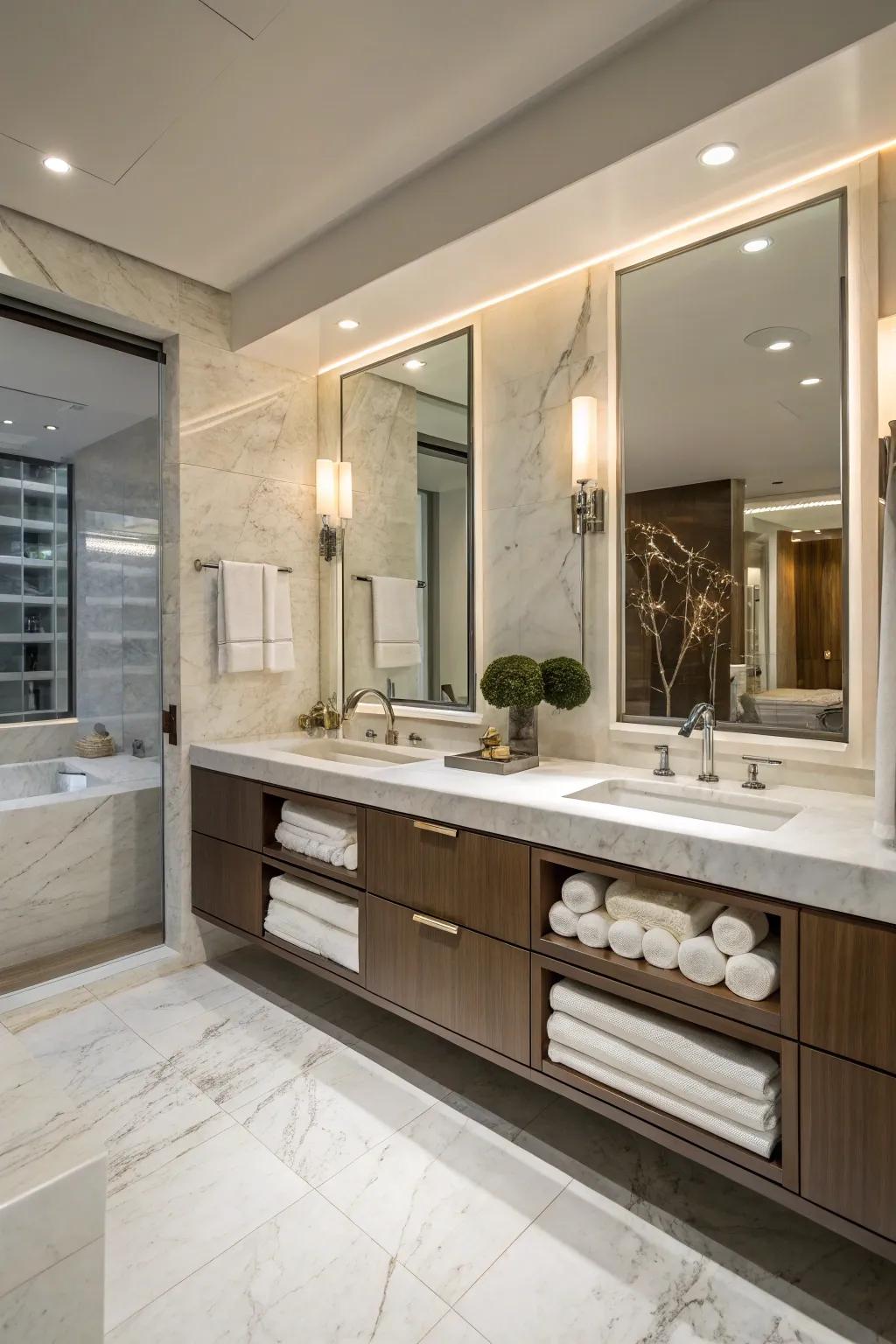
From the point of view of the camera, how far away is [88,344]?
2721 millimetres

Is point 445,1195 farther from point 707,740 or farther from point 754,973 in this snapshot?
point 707,740

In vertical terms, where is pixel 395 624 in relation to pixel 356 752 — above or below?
above

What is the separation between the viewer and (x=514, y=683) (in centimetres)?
216

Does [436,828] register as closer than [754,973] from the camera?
No

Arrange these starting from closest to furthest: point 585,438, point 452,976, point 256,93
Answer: point 256,93 → point 452,976 → point 585,438

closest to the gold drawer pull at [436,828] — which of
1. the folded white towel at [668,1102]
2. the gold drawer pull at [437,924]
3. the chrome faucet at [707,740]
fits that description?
the gold drawer pull at [437,924]

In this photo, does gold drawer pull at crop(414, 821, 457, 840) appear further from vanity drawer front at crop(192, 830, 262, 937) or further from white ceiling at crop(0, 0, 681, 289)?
white ceiling at crop(0, 0, 681, 289)

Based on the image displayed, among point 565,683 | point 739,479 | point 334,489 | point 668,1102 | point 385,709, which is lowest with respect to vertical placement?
point 668,1102

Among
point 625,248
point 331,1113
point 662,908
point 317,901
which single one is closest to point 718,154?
point 625,248

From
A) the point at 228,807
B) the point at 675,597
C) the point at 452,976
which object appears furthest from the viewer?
the point at 228,807

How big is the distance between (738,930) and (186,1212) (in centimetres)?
134

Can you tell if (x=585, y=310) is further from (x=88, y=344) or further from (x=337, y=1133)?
(x=337, y=1133)

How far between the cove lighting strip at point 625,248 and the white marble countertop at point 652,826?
4.98 ft

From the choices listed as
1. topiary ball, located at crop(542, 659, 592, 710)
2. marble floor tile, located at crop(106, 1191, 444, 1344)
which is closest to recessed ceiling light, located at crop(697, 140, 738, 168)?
topiary ball, located at crop(542, 659, 592, 710)
